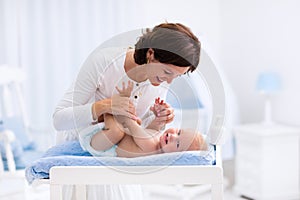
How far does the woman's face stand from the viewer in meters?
1.77

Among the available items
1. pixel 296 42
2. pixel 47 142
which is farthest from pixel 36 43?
pixel 296 42

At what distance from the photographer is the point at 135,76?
5.98ft

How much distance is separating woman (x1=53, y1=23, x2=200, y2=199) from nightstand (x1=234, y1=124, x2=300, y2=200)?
1.81 meters

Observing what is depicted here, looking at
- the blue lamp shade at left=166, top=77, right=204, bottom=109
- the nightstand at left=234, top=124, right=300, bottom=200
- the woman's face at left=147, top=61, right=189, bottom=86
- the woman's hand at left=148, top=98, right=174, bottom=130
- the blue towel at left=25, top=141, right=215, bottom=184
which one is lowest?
the nightstand at left=234, top=124, right=300, bottom=200

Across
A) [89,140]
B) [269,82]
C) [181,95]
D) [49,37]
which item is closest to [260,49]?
[269,82]

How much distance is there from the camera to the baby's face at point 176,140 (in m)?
1.83

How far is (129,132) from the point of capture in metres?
1.82

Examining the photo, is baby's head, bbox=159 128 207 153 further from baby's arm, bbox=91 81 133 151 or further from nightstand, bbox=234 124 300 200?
nightstand, bbox=234 124 300 200

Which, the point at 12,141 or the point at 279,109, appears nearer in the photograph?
the point at 12,141

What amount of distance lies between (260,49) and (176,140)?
95.6 inches

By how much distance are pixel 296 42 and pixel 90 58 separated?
222 centimetres

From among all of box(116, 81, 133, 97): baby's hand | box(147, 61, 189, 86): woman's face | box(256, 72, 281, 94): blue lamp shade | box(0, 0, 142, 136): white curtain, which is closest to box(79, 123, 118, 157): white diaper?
box(116, 81, 133, 97): baby's hand

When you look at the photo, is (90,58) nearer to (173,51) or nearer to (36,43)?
(173,51)

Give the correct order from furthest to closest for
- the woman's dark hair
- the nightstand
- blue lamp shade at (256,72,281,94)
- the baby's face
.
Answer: blue lamp shade at (256,72,281,94) → the nightstand → the baby's face → the woman's dark hair
